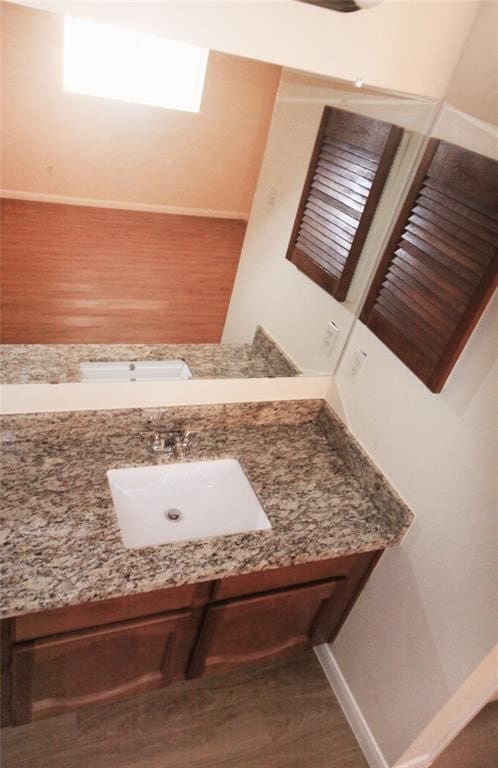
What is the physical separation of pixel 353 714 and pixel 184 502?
1.01 m

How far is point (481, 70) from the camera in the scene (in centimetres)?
139

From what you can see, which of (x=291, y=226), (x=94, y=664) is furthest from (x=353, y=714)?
(x=291, y=226)

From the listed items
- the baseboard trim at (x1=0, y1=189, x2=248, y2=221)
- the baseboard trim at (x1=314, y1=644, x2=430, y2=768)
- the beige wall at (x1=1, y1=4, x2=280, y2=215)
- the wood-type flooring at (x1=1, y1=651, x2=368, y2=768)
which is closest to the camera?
the beige wall at (x1=1, y1=4, x2=280, y2=215)

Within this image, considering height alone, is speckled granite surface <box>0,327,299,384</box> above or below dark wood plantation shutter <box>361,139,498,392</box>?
below

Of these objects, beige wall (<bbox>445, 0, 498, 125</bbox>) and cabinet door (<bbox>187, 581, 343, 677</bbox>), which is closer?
beige wall (<bbox>445, 0, 498, 125</bbox>)

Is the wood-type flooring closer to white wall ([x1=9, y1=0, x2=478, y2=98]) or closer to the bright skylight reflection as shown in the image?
the bright skylight reflection

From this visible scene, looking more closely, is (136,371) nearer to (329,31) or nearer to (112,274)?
(112,274)

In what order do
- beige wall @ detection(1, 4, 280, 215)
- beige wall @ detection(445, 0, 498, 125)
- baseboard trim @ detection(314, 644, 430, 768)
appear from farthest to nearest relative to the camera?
baseboard trim @ detection(314, 644, 430, 768), beige wall @ detection(445, 0, 498, 125), beige wall @ detection(1, 4, 280, 215)

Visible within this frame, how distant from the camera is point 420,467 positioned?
5.20 feet

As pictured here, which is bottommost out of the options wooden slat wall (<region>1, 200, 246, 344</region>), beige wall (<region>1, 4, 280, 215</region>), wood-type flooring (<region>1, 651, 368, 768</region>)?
wood-type flooring (<region>1, 651, 368, 768</region>)

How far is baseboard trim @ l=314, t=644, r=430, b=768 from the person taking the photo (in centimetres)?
182

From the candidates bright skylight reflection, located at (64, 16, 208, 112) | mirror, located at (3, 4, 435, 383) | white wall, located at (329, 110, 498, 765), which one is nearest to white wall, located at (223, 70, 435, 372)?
mirror, located at (3, 4, 435, 383)

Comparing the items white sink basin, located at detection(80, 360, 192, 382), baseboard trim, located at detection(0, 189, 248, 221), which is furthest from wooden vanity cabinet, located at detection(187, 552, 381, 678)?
baseboard trim, located at detection(0, 189, 248, 221)

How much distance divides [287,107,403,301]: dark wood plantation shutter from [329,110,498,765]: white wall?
6.8 inches
